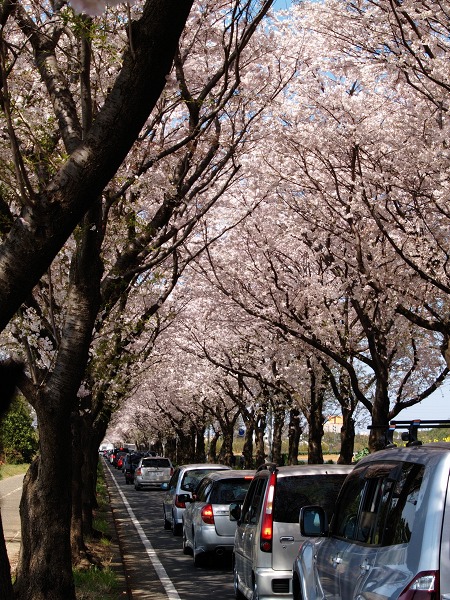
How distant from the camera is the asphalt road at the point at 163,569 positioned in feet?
42.1

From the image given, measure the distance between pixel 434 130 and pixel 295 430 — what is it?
22.5 m

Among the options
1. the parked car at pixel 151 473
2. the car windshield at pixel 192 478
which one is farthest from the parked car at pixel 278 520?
the parked car at pixel 151 473

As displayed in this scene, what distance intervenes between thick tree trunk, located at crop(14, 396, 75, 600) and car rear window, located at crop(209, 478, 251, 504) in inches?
246

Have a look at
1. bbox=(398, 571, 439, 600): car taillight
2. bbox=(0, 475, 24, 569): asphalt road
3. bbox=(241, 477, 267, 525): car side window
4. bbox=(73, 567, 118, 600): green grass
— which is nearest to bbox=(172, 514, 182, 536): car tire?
bbox=(0, 475, 24, 569): asphalt road

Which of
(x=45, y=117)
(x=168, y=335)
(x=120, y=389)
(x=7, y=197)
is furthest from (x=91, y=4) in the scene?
(x=168, y=335)

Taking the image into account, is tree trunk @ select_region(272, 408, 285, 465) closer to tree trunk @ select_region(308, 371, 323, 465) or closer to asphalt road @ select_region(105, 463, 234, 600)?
tree trunk @ select_region(308, 371, 323, 465)

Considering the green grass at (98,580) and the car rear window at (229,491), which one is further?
the car rear window at (229,491)

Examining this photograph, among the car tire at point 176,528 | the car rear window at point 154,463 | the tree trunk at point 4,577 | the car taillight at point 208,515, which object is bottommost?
the tree trunk at point 4,577

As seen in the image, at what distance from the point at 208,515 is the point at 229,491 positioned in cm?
57

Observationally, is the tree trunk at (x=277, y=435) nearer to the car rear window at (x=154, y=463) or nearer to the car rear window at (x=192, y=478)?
the car rear window at (x=154, y=463)

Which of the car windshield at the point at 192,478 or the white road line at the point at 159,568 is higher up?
the car windshield at the point at 192,478

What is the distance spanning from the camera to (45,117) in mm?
11859

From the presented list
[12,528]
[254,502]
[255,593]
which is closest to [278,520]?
[255,593]

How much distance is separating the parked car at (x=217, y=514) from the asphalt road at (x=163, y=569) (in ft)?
1.31
